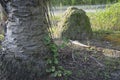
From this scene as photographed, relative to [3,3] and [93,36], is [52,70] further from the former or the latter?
[93,36]

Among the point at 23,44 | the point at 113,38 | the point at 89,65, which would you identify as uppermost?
the point at 23,44

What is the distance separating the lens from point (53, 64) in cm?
354

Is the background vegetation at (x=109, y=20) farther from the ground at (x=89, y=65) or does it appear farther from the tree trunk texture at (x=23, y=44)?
the tree trunk texture at (x=23, y=44)

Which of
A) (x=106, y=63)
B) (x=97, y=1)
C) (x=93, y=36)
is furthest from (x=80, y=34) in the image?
(x=97, y=1)

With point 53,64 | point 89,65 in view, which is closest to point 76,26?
point 89,65

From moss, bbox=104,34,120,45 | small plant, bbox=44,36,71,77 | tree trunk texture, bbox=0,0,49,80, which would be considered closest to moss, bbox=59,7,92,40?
moss, bbox=104,34,120,45

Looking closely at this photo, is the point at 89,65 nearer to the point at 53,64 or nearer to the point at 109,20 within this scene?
the point at 53,64

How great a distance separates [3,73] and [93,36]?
10.3ft

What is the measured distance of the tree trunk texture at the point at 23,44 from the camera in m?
3.42

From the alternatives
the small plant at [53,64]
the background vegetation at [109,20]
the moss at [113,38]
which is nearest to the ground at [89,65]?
the small plant at [53,64]

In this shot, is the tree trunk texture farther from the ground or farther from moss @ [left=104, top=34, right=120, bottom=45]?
moss @ [left=104, top=34, right=120, bottom=45]

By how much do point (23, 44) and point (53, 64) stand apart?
0.40 m

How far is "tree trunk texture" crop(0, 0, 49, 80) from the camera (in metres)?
3.42

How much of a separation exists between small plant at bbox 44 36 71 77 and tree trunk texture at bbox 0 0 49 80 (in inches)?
2.6
